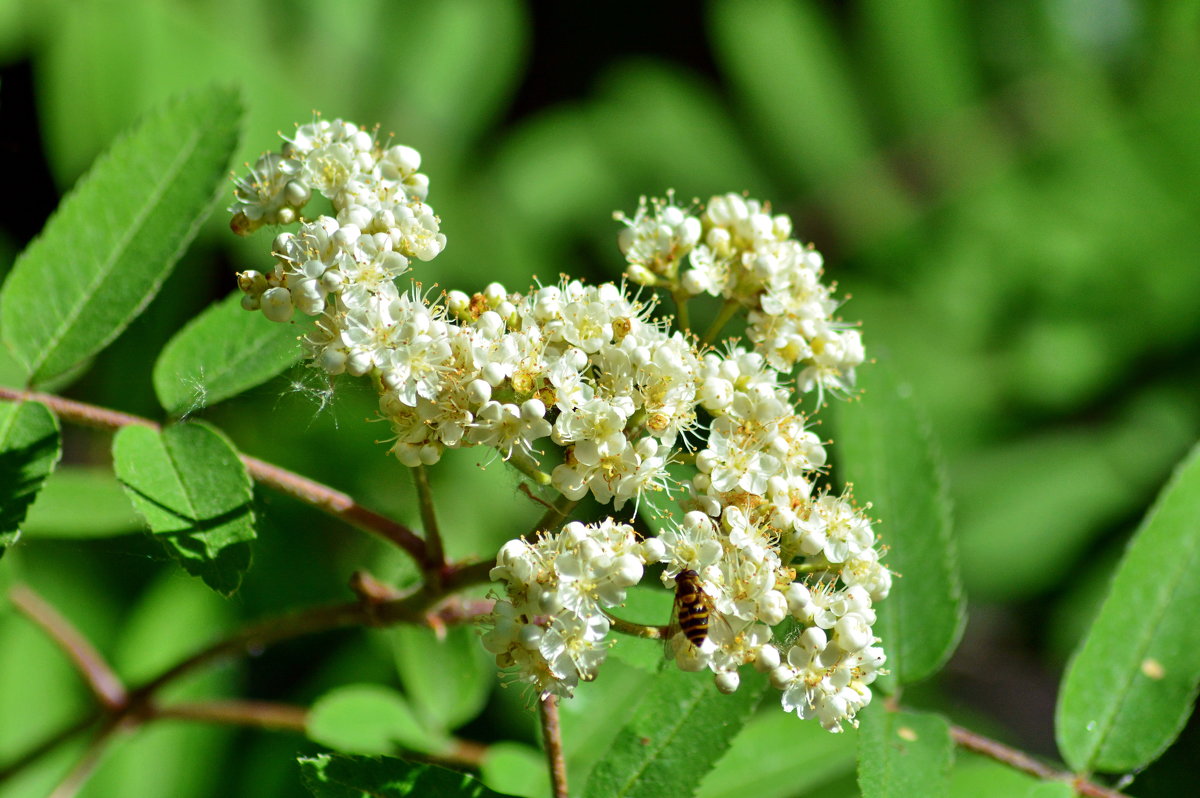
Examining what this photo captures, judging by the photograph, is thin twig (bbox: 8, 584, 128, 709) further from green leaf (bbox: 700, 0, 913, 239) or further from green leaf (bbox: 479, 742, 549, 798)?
green leaf (bbox: 700, 0, 913, 239)

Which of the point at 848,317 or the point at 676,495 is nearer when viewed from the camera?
the point at 676,495

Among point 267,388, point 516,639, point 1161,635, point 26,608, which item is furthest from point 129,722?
point 1161,635

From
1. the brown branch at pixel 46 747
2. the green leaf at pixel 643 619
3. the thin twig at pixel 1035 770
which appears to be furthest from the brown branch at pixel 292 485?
the thin twig at pixel 1035 770

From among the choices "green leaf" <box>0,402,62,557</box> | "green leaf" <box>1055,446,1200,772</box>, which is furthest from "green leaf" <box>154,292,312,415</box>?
"green leaf" <box>1055,446,1200,772</box>

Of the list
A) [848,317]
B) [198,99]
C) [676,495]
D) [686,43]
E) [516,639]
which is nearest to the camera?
[516,639]

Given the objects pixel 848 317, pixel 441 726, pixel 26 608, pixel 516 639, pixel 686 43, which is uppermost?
pixel 686 43

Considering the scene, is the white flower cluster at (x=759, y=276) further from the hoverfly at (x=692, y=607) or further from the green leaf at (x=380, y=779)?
the green leaf at (x=380, y=779)

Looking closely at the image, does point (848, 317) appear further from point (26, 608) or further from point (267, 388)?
point (26, 608)

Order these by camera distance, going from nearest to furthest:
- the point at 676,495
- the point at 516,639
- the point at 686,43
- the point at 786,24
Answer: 1. the point at 516,639
2. the point at 676,495
3. the point at 786,24
4. the point at 686,43
